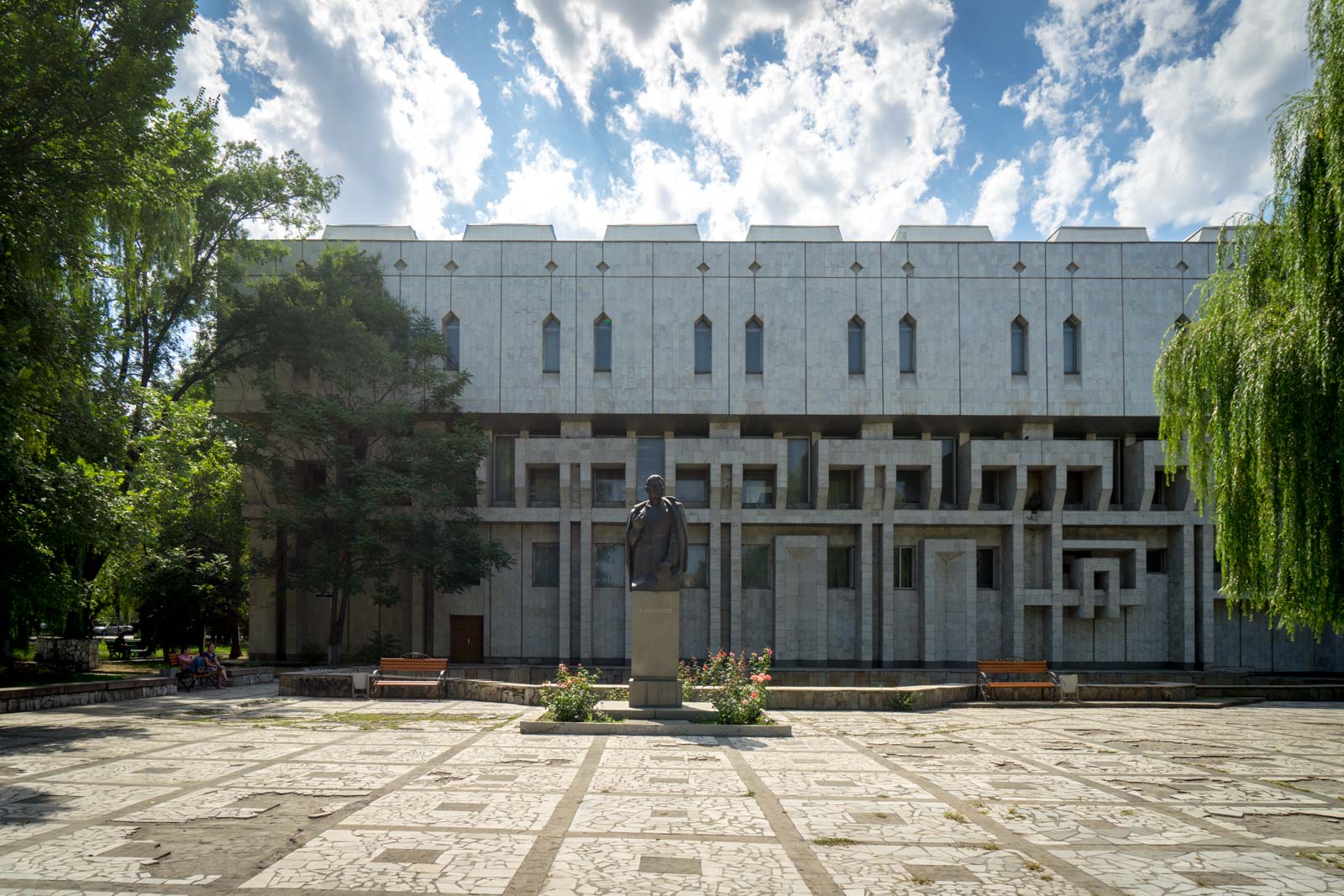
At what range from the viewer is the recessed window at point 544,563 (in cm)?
3331

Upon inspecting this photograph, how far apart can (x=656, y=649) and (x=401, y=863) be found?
839 centimetres

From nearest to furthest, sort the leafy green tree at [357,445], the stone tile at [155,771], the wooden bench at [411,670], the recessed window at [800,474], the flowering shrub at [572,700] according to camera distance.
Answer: the stone tile at [155,771] → the flowering shrub at [572,700] → the wooden bench at [411,670] → the leafy green tree at [357,445] → the recessed window at [800,474]

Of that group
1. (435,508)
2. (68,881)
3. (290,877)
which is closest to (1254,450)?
(290,877)

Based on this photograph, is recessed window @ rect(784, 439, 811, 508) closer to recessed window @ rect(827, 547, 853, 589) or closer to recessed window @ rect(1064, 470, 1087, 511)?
recessed window @ rect(827, 547, 853, 589)

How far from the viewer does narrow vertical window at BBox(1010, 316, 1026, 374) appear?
1266 inches

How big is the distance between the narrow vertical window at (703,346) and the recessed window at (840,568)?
8.73 metres

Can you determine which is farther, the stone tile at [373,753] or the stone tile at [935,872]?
the stone tile at [373,753]

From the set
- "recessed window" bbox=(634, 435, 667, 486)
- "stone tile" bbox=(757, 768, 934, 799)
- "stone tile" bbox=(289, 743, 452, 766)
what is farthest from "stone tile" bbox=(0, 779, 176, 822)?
"recessed window" bbox=(634, 435, 667, 486)

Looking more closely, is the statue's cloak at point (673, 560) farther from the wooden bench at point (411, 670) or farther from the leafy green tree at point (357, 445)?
the leafy green tree at point (357, 445)

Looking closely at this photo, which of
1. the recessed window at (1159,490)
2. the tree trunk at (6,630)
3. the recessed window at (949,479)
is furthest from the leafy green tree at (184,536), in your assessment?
the recessed window at (1159,490)

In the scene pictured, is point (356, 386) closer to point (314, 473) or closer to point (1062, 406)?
point (314, 473)

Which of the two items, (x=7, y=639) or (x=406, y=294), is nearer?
(x=7, y=639)

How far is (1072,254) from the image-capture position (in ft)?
106

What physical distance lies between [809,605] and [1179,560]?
14235 millimetres
